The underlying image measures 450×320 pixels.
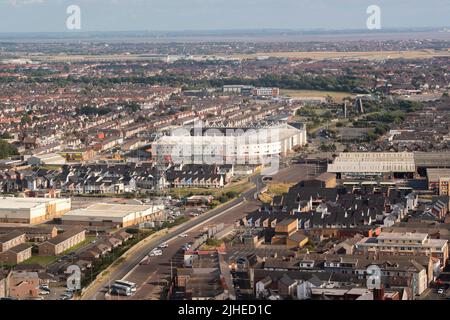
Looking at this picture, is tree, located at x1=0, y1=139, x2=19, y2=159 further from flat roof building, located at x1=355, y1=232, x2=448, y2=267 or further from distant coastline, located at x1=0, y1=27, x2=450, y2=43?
distant coastline, located at x1=0, y1=27, x2=450, y2=43

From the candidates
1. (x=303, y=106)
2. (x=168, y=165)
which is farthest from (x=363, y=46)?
(x=168, y=165)

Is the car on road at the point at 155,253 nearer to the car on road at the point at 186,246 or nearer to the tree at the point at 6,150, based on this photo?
the car on road at the point at 186,246

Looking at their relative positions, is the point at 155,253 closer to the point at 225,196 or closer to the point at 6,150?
the point at 225,196

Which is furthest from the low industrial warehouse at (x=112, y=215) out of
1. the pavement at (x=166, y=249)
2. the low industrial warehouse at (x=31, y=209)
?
the pavement at (x=166, y=249)

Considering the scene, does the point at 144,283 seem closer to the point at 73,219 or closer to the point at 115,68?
the point at 73,219

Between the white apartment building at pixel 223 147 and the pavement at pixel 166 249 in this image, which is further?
the white apartment building at pixel 223 147

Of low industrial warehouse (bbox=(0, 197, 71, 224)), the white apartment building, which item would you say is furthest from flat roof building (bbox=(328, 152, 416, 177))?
low industrial warehouse (bbox=(0, 197, 71, 224))
